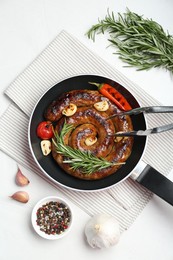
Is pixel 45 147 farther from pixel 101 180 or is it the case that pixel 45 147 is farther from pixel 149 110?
pixel 149 110

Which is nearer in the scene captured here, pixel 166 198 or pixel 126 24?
pixel 166 198

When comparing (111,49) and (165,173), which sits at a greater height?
(111,49)

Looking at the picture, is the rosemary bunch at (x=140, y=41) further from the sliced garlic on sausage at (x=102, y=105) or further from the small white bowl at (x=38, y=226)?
the small white bowl at (x=38, y=226)

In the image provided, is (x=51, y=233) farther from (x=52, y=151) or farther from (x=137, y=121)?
(x=137, y=121)

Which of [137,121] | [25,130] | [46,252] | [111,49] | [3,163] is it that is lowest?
[46,252]

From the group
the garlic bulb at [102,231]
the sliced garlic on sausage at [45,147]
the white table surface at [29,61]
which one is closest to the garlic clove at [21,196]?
the white table surface at [29,61]

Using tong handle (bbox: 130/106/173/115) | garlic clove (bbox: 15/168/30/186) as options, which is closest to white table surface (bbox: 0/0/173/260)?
garlic clove (bbox: 15/168/30/186)

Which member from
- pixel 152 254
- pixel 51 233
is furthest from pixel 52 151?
pixel 152 254
